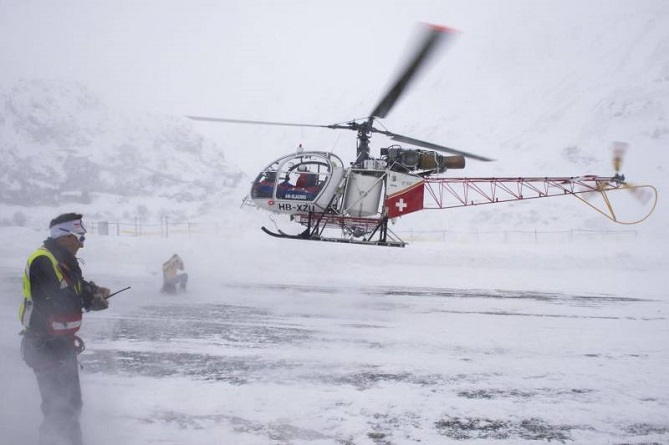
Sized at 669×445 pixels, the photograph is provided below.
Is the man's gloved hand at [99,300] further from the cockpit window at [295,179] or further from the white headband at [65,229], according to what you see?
the cockpit window at [295,179]

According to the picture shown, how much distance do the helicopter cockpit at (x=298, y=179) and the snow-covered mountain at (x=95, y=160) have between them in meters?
47.3

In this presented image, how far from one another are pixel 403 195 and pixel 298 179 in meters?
2.78

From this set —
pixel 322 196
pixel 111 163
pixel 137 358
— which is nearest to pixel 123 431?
pixel 137 358

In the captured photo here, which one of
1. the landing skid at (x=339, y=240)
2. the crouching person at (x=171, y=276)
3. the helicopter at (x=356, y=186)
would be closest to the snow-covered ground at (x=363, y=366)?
the crouching person at (x=171, y=276)

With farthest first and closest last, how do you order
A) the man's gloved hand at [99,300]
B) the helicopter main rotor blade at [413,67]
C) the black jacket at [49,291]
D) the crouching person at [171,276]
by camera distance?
the crouching person at [171,276]
the helicopter main rotor blade at [413,67]
the man's gloved hand at [99,300]
the black jacket at [49,291]

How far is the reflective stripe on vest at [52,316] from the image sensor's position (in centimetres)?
356

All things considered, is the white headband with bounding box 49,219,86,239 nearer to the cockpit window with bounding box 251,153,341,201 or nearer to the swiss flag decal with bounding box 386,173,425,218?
the cockpit window with bounding box 251,153,341,201

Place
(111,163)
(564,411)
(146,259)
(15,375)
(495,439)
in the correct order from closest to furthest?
(495,439), (564,411), (15,375), (146,259), (111,163)

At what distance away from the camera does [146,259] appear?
2064 cm

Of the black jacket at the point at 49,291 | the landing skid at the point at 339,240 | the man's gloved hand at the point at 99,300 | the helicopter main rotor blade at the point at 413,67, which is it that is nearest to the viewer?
the black jacket at the point at 49,291

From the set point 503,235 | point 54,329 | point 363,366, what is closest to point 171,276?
point 363,366

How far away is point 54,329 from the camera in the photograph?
11.9 feet

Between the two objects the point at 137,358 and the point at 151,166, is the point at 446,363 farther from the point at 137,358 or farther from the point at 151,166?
the point at 151,166

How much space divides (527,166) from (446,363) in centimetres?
5021
